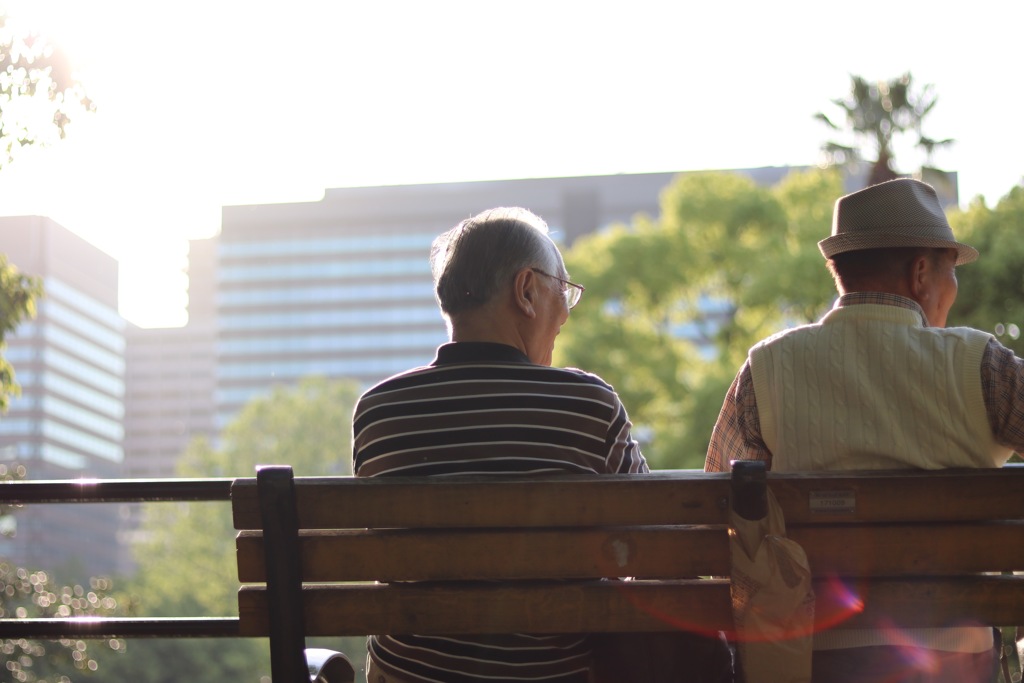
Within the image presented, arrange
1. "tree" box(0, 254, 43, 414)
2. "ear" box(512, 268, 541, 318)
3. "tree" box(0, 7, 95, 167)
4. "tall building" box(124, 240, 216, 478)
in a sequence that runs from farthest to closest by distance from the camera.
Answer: "tall building" box(124, 240, 216, 478) → "tree" box(0, 254, 43, 414) → "tree" box(0, 7, 95, 167) → "ear" box(512, 268, 541, 318)

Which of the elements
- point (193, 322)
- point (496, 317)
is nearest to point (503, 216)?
point (496, 317)

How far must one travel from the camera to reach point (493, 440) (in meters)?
2.72

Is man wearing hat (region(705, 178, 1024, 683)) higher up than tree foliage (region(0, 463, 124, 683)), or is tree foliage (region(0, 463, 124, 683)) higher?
man wearing hat (region(705, 178, 1024, 683))

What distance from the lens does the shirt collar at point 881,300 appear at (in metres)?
3.08

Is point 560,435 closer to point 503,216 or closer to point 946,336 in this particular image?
point 503,216

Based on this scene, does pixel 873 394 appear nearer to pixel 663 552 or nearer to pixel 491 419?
pixel 663 552

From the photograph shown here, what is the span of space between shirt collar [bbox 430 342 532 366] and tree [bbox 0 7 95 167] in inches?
190

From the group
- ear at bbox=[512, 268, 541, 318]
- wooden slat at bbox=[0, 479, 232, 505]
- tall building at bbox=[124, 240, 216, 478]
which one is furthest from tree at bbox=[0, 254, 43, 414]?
tall building at bbox=[124, 240, 216, 478]

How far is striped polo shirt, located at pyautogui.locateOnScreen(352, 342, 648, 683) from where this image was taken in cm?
264

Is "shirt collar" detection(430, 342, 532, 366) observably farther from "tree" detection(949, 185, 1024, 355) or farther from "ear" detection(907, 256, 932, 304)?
"tree" detection(949, 185, 1024, 355)

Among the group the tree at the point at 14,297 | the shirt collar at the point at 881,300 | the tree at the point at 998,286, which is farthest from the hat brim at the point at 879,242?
the tree at the point at 998,286

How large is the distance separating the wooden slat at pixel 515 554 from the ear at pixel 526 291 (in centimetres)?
63

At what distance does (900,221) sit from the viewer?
10.4 feet

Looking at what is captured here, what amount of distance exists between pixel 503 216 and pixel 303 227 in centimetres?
11234
